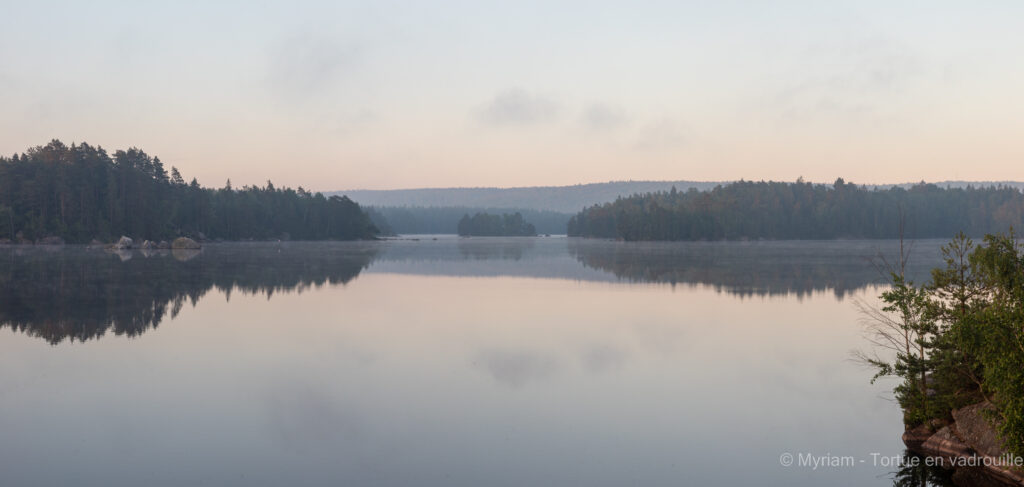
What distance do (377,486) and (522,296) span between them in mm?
28658

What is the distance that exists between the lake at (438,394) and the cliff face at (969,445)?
0.62m

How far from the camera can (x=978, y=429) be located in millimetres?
13219

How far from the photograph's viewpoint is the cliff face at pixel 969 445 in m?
12.2

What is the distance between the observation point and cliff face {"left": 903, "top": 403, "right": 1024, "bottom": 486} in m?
12.2

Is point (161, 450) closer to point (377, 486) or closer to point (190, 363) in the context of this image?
point (377, 486)

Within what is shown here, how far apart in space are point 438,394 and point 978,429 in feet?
34.3

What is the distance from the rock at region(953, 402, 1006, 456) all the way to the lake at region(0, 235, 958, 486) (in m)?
1.29

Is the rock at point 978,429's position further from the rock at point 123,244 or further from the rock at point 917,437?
the rock at point 123,244

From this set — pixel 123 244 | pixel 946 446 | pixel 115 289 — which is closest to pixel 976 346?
pixel 946 446

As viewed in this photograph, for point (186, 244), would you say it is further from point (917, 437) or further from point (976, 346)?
point (976, 346)

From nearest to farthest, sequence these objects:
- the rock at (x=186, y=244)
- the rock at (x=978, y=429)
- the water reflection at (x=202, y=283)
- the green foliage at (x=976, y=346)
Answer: the green foliage at (x=976, y=346) < the rock at (x=978, y=429) < the water reflection at (x=202, y=283) < the rock at (x=186, y=244)

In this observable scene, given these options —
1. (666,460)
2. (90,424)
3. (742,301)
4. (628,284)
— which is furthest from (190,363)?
(628,284)

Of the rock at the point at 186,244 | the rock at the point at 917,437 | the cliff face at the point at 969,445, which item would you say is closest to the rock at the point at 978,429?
the cliff face at the point at 969,445

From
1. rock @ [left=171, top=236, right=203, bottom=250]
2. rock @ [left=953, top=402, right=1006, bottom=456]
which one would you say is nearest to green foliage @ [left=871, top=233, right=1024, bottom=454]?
rock @ [left=953, top=402, right=1006, bottom=456]
